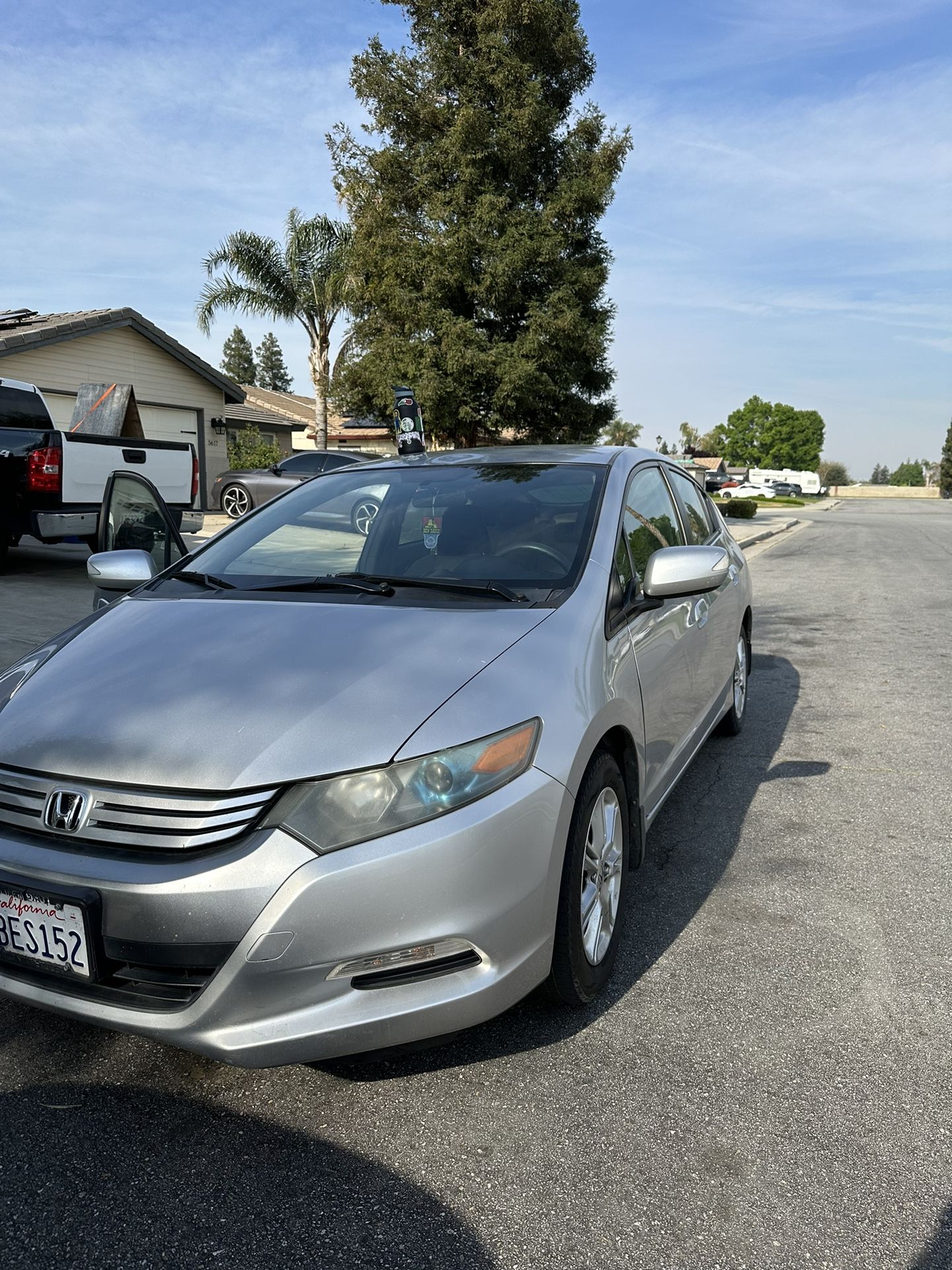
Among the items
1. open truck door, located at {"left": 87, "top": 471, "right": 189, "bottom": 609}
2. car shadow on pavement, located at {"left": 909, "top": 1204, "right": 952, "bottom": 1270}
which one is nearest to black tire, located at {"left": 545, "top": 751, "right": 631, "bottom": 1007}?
car shadow on pavement, located at {"left": 909, "top": 1204, "right": 952, "bottom": 1270}

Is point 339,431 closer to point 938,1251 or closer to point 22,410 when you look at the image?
point 22,410

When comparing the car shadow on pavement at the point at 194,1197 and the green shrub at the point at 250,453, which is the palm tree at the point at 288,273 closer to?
the green shrub at the point at 250,453

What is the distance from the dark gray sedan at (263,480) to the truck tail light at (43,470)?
28.3 ft

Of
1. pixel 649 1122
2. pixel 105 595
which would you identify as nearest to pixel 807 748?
pixel 649 1122

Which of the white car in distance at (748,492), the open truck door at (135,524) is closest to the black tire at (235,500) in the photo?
the open truck door at (135,524)

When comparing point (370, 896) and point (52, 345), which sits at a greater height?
point (52, 345)

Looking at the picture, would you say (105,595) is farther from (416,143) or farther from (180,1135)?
(416,143)

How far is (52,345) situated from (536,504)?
1745 cm

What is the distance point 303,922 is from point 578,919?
824mm

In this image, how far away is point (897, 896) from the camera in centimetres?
362

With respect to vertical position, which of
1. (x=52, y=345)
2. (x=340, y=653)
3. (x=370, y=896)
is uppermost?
(x=52, y=345)

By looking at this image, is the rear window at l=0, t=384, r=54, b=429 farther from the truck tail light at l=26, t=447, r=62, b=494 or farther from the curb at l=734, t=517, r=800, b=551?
the curb at l=734, t=517, r=800, b=551

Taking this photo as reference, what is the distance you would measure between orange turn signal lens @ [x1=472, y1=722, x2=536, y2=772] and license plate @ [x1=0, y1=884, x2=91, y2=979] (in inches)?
36.6

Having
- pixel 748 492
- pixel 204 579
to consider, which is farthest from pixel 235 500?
pixel 748 492
